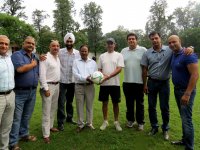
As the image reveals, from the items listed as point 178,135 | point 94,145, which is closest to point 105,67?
point 94,145

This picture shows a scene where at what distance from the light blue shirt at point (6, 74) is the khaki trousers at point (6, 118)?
0.21 meters

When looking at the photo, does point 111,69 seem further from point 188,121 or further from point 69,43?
point 188,121

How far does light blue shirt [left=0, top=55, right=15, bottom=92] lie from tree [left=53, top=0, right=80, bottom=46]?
43103mm

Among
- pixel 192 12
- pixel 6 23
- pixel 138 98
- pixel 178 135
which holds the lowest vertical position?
pixel 178 135

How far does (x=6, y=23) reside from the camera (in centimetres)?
3150

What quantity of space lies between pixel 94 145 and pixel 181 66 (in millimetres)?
2823

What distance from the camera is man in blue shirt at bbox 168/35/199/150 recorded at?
5.51m

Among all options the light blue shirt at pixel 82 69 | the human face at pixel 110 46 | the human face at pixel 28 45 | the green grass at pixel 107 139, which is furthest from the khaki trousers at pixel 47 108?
the human face at pixel 110 46

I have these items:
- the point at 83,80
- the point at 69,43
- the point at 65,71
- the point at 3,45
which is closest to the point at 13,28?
the point at 69,43

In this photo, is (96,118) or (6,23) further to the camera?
(6,23)

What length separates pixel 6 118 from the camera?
5457 millimetres

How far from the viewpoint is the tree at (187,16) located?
8005 centimetres

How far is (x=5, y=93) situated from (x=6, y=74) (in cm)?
40

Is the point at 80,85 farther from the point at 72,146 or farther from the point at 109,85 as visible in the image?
the point at 72,146
